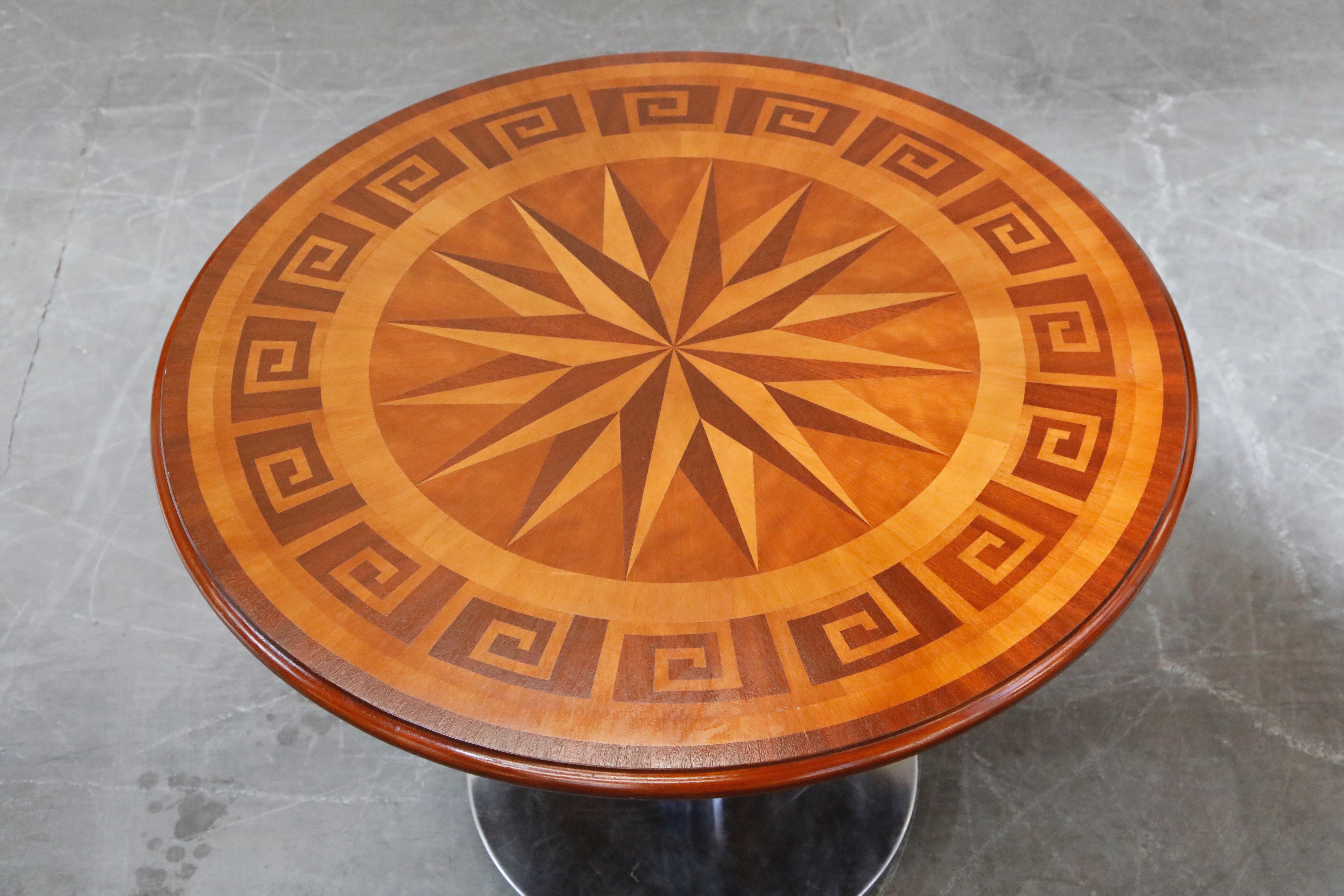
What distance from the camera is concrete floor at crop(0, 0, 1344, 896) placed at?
216 centimetres

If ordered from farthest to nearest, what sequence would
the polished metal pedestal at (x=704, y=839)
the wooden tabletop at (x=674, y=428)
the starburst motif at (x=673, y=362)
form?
the polished metal pedestal at (x=704, y=839), the starburst motif at (x=673, y=362), the wooden tabletop at (x=674, y=428)

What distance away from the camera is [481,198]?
2.08m

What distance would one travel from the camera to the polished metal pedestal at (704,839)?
2125 mm

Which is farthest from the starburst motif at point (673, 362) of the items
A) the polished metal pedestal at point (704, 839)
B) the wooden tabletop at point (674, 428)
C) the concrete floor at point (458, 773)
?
the concrete floor at point (458, 773)

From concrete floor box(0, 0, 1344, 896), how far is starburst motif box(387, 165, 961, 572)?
863 millimetres

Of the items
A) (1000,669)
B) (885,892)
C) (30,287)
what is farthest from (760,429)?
(30,287)

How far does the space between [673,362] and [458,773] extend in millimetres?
983

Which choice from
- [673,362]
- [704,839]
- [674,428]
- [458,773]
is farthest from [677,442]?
[458,773]

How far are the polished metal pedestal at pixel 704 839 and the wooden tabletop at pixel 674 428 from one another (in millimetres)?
759

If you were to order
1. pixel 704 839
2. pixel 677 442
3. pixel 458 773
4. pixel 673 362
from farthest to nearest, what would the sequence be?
1. pixel 458 773
2. pixel 704 839
3. pixel 673 362
4. pixel 677 442

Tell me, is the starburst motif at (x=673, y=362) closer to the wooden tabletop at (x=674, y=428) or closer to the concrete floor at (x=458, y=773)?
the wooden tabletop at (x=674, y=428)

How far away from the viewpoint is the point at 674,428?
1.73 metres

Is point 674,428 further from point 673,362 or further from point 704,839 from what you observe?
point 704,839

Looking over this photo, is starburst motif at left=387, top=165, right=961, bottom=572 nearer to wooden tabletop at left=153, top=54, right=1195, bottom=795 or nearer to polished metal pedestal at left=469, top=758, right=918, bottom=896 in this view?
wooden tabletop at left=153, top=54, right=1195, bottom=795
